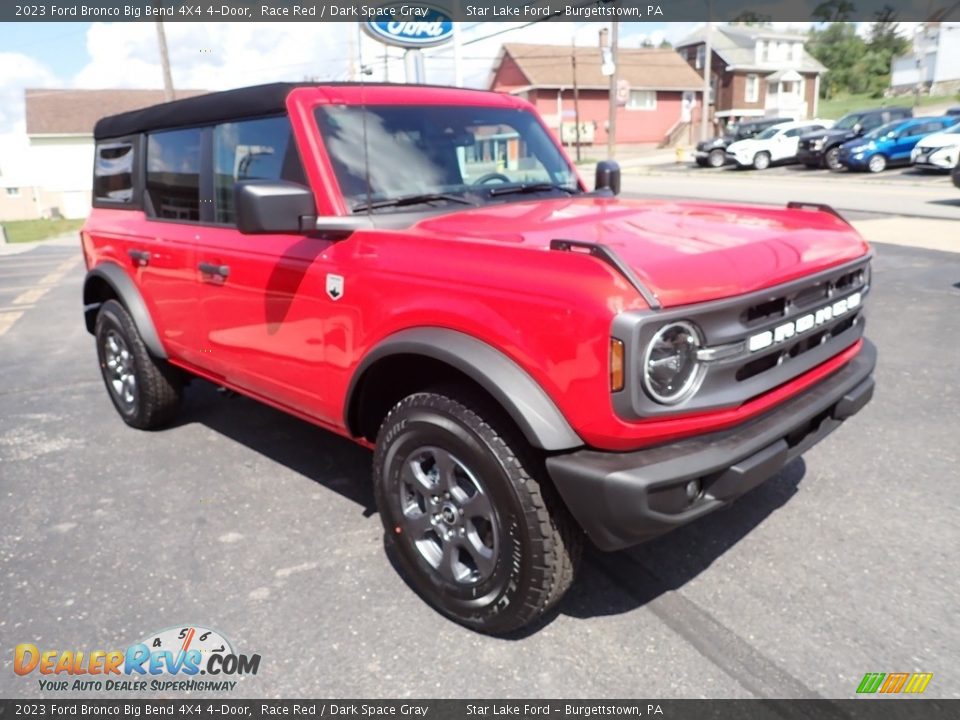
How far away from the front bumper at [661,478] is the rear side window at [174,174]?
2668 mm

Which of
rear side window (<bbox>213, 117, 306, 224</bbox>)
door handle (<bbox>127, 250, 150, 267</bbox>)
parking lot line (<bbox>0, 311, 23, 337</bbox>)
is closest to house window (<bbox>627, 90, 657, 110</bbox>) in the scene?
parking lot line (<bbox>0, 311, 23, 337</bbox>)

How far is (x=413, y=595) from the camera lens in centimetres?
293

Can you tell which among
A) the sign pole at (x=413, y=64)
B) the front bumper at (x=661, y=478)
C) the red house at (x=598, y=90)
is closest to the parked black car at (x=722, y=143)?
the red house at (x=598, y=90)

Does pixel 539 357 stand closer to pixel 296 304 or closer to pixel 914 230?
pixel 296 304

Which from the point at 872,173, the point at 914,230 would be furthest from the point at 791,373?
the point at 872,173

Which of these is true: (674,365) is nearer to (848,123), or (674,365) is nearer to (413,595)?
(413,595)

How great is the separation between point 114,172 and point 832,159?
1035 inches

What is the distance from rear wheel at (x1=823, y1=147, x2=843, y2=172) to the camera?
84.2 feet

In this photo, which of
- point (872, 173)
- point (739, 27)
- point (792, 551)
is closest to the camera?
point (792, 551)

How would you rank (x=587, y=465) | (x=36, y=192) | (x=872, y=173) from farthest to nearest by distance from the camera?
(x=36, y=192) < (x=872, y=173) < (x=587, y=465)

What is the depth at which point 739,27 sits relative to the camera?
186 ft

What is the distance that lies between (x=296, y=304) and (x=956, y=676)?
Result: 2702 mm
